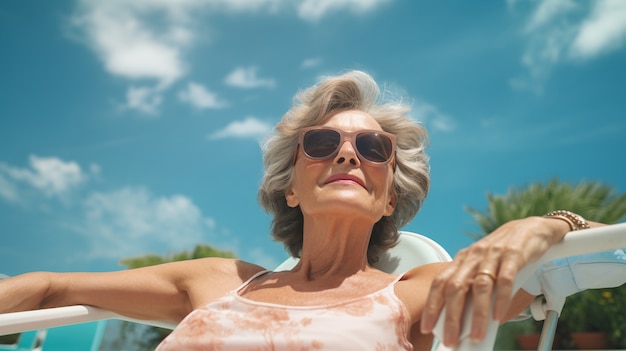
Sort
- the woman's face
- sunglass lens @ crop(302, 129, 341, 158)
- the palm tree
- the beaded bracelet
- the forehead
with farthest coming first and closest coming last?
the palm tree < the forehead < sunglass lens @ crop(302, 129, 341, 158) < the woman's face < the beaded bracelet

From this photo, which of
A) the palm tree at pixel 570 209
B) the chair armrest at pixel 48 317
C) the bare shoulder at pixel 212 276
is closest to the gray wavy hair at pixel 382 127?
the bare shoulder at pixel 212 276

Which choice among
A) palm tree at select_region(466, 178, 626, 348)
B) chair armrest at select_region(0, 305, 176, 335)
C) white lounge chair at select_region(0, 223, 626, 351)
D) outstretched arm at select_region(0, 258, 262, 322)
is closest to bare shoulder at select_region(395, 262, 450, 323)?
white lounge chair at select_region(0, 223, 626, 351)

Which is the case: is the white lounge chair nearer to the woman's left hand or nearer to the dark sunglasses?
the woman's left hand

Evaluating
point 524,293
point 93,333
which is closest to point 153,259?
point 93,333

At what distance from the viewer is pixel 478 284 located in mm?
1052

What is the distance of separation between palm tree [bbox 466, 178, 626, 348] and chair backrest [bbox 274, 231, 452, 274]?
9.88m

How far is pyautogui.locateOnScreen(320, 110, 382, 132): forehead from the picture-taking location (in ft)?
8.75

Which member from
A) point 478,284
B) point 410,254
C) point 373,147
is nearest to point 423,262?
point 410,254

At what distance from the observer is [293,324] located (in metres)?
2.11

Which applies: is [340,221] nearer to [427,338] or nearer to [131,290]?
[427,338]

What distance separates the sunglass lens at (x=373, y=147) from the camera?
2531 millimetres

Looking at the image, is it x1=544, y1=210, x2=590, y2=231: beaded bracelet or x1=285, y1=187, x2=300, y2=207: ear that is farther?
x1=285, y1=187, x2=300, y2=207: ear

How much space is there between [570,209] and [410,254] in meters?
10.7

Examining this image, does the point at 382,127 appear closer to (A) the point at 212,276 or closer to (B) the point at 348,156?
(B) the point at 348,156
